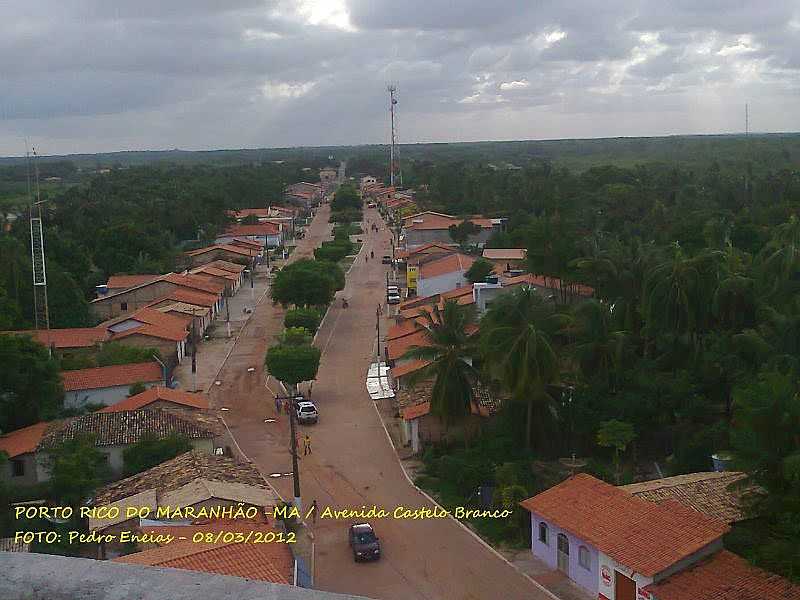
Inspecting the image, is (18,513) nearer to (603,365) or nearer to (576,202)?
(603,365)

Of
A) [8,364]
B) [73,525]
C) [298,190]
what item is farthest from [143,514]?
[298,190]

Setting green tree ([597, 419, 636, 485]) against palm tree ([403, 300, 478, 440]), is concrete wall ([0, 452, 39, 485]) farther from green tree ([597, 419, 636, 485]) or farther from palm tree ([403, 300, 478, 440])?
green tree ([597, 419, 636, 485])

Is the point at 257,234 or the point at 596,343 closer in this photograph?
the point at 596,343

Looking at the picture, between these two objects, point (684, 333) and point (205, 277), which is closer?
point (684, 333)

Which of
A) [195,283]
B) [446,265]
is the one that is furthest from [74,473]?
[446,265]

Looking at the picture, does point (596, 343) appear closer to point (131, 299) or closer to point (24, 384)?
point (24, 384)

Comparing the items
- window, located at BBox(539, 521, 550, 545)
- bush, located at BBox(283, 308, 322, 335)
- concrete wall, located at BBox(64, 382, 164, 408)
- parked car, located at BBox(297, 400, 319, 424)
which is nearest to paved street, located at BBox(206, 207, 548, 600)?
parked car, located at BBox(297, 400, 319, 424)
